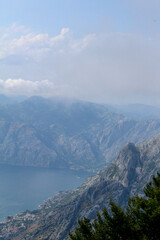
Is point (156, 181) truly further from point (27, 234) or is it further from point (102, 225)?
point (27, 234)

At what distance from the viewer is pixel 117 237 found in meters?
35.9

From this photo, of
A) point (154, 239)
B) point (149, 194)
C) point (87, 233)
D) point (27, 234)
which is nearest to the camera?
point (154, 239)

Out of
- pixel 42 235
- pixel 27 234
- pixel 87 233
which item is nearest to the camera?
pixel 87 233

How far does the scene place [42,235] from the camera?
7210 inches

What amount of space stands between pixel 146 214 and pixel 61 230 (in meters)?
169

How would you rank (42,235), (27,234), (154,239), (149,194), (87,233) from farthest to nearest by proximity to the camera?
(27,234) < (42,235) < (149,194) < (87,233) < (154,239)

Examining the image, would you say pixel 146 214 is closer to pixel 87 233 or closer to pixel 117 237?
pixel 117 237

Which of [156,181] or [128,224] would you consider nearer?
[128,224]

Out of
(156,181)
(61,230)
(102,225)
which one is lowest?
(102,225)

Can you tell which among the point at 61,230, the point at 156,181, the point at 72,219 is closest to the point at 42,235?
the point at 61,230

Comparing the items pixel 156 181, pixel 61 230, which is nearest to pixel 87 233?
pixel 156 181

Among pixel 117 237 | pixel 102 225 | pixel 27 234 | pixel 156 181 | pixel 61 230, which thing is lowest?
pixel 117 237

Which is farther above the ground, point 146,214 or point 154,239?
point 146,214

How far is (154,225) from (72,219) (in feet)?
593
